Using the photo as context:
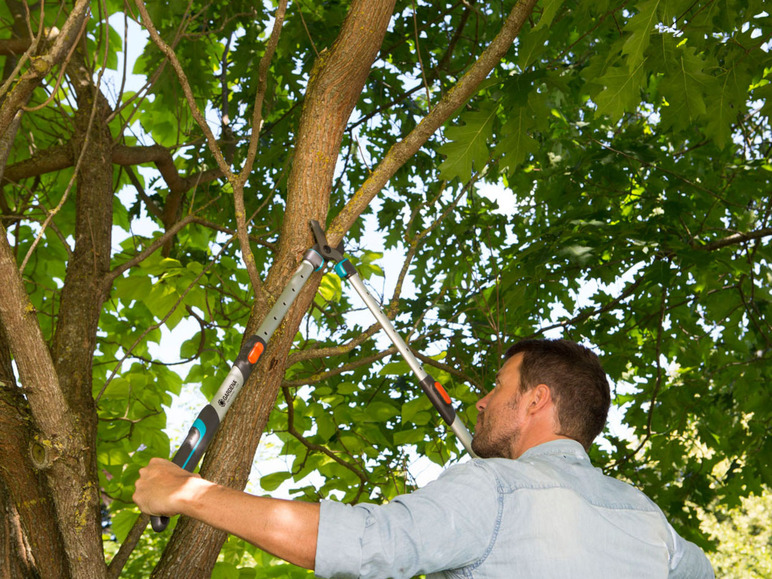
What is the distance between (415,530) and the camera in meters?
1.33

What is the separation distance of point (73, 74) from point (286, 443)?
1928mm

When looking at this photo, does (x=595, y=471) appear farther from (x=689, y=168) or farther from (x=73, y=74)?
(x=689, y=168)

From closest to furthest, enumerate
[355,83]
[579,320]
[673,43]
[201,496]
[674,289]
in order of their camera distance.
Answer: [201,496]
[673,43]
[355,83]
[579,320]
[674,289]

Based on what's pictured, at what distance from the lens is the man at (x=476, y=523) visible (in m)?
1.32

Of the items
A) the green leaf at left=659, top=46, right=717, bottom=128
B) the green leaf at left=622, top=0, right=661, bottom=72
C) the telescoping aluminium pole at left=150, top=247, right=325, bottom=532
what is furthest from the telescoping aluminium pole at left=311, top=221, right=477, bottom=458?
the green leaf at left=659, top=46, right=717, bottom=128

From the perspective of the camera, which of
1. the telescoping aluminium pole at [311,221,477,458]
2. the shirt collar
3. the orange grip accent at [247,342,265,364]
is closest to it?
the shirt collar

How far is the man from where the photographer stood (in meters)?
1.32

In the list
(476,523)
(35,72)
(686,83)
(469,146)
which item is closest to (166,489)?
(476,523)

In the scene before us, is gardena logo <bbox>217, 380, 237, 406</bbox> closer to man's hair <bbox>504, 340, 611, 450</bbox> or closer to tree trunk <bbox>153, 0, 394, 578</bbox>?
tree trunk <bbox>153, 0, 394, 578</bbox>

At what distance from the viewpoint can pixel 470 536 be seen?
4.58 feet

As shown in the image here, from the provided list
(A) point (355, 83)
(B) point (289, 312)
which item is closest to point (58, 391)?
(B) point (289, 312)

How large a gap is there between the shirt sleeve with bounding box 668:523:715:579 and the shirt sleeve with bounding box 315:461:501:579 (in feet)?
2.13

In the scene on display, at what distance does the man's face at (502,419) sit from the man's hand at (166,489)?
2.63ft

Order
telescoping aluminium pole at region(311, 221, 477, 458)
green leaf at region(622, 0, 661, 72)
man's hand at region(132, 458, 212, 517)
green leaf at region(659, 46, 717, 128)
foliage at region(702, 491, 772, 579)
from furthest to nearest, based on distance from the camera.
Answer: foliage at region(702, 491, 772, 579) < telescoping aluminium pole at region(311, 221, 477, 458) < green leaf at region(659, 46, 717, 128) < green leaf at region(622, 0, 661, 72) < man's hand at region(132, 458, 212, 517)
